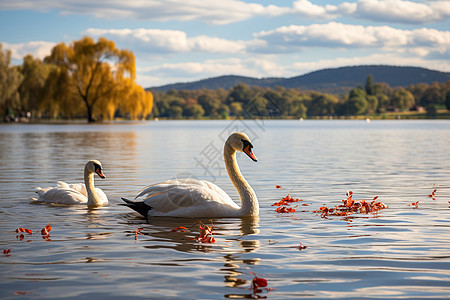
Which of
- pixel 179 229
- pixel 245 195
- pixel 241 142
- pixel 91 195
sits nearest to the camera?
pixel 179 229

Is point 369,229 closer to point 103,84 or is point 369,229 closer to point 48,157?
point 48,157

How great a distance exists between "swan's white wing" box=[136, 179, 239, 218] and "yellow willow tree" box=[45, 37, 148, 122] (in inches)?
2517

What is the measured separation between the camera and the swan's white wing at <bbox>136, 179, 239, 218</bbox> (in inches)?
406

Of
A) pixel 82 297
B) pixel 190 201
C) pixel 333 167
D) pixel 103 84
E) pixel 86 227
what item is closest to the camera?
pixel 82 297

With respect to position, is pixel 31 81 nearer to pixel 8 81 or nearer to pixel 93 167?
pixel 8 81

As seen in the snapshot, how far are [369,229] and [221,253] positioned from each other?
9.51 feet

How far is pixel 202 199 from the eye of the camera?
1034 cm

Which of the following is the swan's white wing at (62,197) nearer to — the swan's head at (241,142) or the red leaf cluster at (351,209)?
the swan's head at (241,142)

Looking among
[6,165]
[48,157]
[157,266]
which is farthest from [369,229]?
[48,157]

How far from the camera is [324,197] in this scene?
523 inches

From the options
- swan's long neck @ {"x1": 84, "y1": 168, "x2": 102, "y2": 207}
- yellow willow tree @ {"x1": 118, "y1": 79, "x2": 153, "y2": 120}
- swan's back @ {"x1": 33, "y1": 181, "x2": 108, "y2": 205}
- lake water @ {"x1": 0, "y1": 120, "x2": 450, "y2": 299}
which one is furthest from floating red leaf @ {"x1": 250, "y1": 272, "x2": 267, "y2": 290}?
yellow willow tree @ {"x1": 118, "y1": 79, "x2": 153, "y2": 120}

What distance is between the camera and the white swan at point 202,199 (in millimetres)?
10281

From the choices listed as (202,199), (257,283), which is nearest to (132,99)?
(202,199)

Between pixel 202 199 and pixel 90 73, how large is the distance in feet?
228
